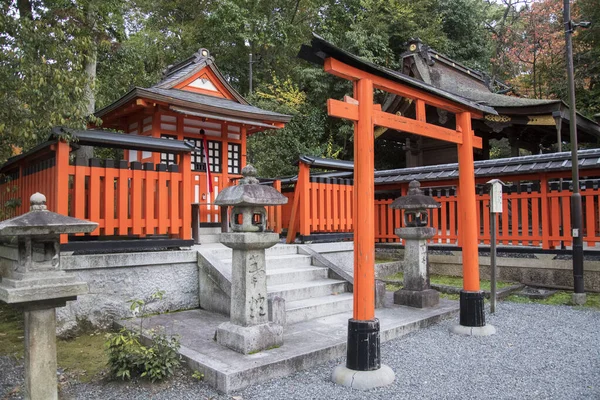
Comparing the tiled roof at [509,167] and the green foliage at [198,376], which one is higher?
the tiled roof at [509,167]

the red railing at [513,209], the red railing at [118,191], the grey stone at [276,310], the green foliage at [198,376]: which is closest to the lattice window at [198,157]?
the red railing at [513,209]

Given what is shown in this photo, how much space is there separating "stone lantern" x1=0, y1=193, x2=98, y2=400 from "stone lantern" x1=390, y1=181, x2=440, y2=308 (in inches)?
200

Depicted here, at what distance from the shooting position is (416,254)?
699cm

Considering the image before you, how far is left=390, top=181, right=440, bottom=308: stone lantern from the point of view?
6.96m

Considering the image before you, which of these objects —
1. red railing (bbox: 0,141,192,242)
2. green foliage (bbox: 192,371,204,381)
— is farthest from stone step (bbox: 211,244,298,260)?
green foliage (bbox: 192,371,204,381)

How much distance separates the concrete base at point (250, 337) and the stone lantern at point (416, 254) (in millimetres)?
3021

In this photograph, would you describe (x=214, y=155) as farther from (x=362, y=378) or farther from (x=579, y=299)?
(x=579, y=299)

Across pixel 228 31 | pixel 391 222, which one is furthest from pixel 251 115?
pixel 228 31

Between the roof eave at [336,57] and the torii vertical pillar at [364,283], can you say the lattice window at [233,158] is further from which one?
the torii vertical pillar at [364,283]

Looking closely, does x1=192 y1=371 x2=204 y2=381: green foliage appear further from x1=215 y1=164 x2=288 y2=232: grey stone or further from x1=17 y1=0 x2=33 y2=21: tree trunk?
x1=17 y1=0 x2=33 y2=21: tree trunk

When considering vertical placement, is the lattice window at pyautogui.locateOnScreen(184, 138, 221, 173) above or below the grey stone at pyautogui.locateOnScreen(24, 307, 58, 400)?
above

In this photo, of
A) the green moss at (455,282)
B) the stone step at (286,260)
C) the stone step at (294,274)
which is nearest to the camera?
the stone step at (294,274)

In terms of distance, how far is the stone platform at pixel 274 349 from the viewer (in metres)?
4.05

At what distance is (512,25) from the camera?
23547 millimetres
